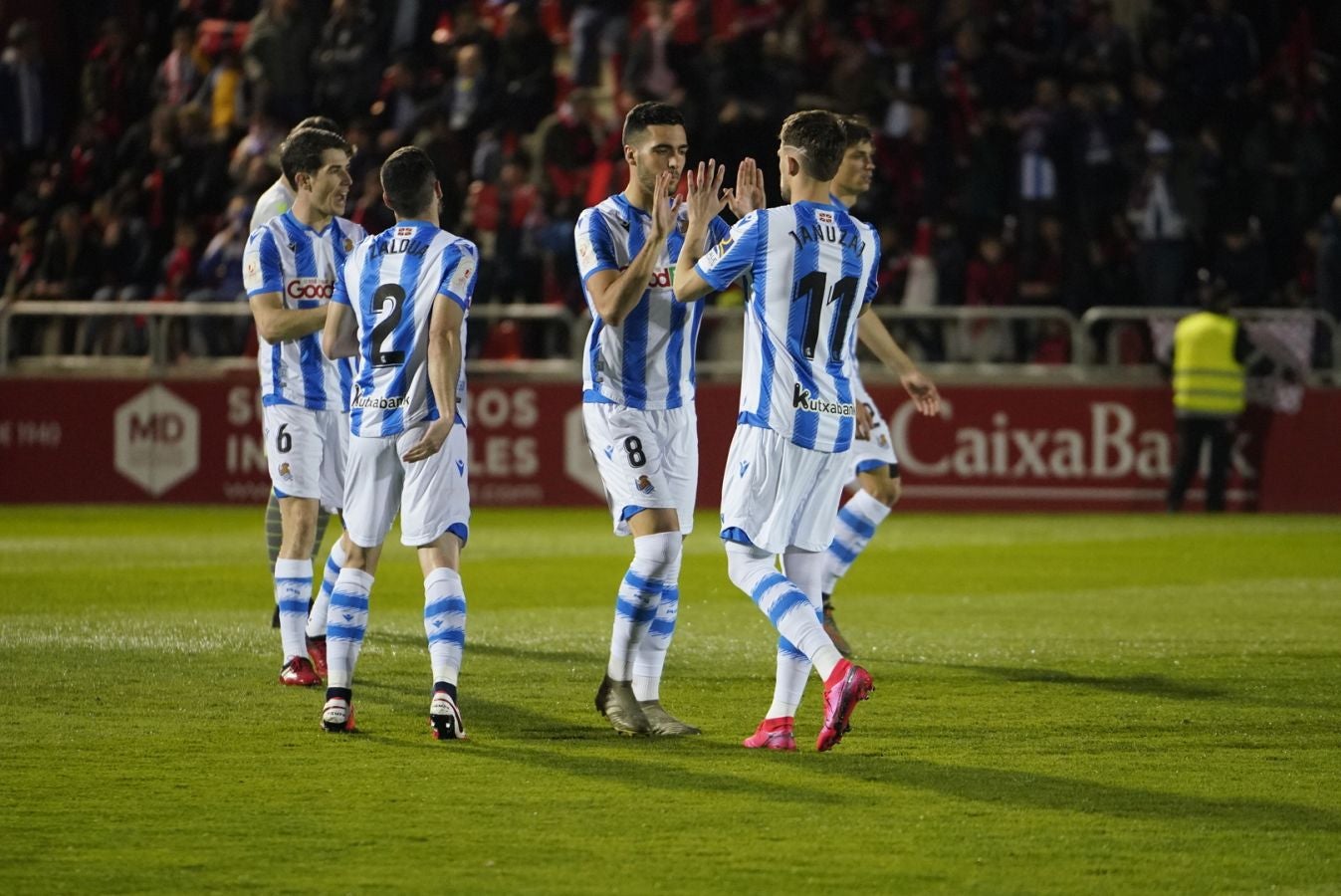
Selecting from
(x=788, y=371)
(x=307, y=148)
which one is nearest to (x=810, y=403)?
(x=788, y=371)

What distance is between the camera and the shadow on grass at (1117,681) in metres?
8.55

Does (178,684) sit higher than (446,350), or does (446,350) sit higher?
(446,350)

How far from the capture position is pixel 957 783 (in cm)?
653

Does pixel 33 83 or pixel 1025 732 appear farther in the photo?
pixel 33 83

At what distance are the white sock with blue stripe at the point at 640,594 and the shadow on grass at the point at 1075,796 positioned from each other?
1.06m

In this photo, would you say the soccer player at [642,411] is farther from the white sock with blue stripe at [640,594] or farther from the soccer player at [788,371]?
the soccer player at [788,371]

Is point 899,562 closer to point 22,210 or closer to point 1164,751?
point 1164,751

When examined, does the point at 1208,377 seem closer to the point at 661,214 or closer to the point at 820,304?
the point at 820,304

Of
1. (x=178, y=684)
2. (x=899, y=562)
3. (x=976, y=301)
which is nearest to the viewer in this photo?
(x=178, y=684)

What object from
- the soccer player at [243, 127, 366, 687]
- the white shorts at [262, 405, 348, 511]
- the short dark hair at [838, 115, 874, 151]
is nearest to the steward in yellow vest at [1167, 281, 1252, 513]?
the short dark hair at [838, 115, 874, 151]

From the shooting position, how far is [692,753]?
7.11m

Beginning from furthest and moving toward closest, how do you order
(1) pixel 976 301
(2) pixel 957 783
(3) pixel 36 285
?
1. (3) pixel 36 285
2. (1) pixel 976 301
3. (2) pixel 957 783

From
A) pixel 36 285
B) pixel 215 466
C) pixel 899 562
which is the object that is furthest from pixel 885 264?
pixel 36 285

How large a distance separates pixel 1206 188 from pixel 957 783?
14.2m
